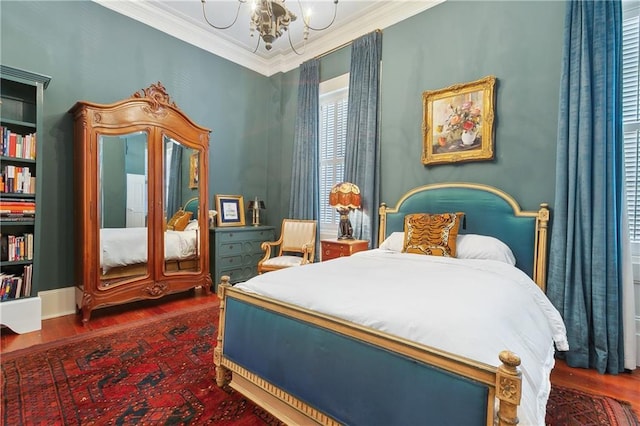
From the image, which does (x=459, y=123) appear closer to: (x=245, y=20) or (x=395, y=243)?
(x=395, y=243)

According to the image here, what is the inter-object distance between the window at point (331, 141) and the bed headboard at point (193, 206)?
A: 5.32 feet

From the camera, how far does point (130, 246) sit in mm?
3260

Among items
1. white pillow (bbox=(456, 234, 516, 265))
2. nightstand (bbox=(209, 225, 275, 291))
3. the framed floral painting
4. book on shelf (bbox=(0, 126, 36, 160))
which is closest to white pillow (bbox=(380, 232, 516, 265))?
white pillow (bbox=(456, 234, 516, 265))

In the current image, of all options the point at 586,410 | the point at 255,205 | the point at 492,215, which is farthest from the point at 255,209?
the point at 586,410

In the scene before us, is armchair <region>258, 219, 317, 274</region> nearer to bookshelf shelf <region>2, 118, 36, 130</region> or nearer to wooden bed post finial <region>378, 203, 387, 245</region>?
wooden bed post finial <region>378, 203, 387, 245</region>

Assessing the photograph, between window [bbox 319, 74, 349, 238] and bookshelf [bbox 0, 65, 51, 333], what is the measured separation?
2.95 metres

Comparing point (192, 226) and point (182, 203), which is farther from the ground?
point (182, 203)

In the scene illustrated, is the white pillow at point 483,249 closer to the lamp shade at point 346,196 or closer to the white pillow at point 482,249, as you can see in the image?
the white pillow at point 482,249

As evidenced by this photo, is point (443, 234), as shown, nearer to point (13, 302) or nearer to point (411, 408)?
point (411, 408)

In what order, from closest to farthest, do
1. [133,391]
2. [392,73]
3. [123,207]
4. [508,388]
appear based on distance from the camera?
[508,388]
[133,391]
[123,207]
[392,73]

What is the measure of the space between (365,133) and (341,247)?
4.54 feet

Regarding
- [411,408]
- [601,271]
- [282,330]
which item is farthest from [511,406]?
[601,271]

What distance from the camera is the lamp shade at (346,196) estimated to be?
11.3 feet

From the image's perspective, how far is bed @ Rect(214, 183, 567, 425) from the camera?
1016mm
